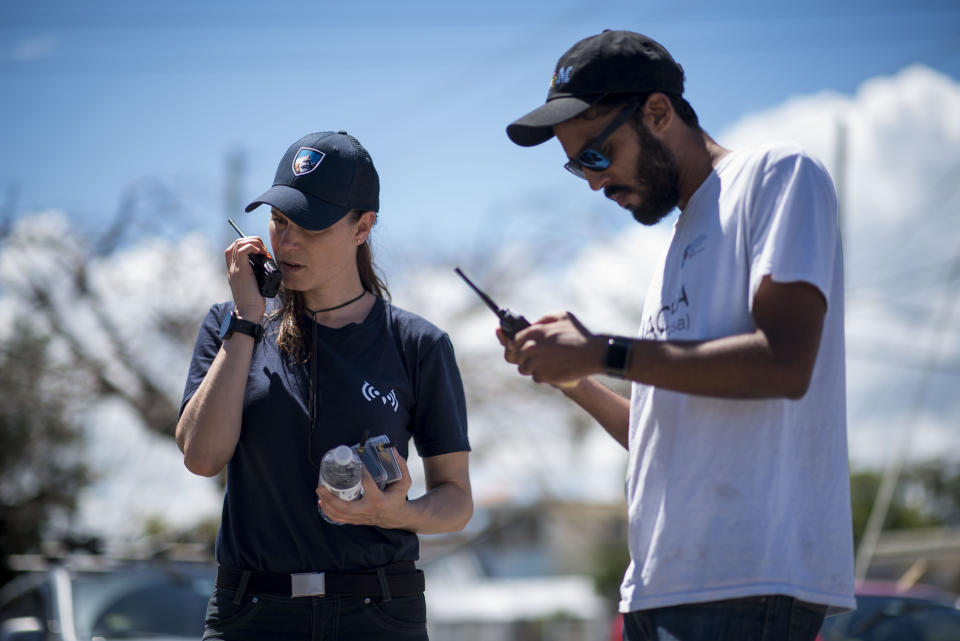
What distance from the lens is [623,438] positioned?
8.27 ft

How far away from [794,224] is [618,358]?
1.47 feet

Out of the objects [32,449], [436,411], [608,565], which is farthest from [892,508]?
[436,411]

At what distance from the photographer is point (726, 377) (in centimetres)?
183

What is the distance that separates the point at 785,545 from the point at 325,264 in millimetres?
1547

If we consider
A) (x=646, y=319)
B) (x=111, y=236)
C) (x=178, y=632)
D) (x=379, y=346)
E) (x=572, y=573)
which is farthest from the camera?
(x=572, y=573)

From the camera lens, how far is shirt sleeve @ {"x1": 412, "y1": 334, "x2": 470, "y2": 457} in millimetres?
2760

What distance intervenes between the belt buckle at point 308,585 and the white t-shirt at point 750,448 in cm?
82

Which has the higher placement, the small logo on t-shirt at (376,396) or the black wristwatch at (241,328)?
the black wristwatch at (241,328)

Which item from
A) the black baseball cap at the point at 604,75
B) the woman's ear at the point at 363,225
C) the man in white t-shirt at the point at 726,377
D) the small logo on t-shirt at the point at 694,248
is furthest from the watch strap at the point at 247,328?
the small logo on t-shirt at the point at 694,248

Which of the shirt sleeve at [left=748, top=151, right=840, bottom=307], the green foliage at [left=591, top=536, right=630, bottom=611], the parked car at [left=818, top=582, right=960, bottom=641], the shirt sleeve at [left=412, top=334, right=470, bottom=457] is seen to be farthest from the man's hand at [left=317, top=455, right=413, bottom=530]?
the green foliage at [left=591, top=536, right=630, bottom=611]

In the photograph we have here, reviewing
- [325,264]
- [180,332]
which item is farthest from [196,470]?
[180,332]

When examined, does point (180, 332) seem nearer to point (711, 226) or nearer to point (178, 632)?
point (178, 632)

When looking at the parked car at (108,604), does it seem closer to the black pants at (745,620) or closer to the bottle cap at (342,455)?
the bottle cap at (342,455)

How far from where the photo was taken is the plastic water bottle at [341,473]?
2.33 metres
